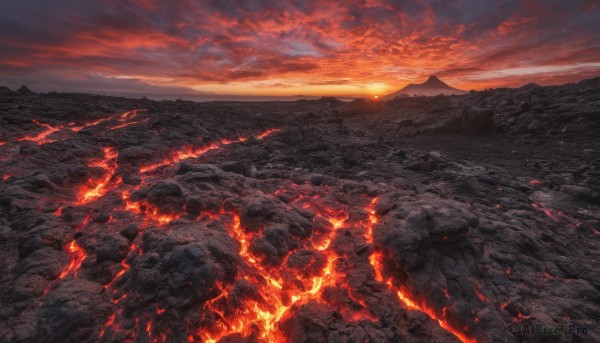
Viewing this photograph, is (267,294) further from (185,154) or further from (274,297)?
(185,154)

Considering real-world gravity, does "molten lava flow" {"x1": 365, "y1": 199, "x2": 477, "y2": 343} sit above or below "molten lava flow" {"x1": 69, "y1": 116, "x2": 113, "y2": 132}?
below

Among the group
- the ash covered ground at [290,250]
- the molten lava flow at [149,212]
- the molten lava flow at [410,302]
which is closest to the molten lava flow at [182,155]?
the ash covered ground at [290,250]

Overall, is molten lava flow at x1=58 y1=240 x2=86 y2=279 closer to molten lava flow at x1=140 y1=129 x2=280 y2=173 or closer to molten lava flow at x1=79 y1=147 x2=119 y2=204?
molten lava flow at x1=79 y1=147 x2=119 y2=204

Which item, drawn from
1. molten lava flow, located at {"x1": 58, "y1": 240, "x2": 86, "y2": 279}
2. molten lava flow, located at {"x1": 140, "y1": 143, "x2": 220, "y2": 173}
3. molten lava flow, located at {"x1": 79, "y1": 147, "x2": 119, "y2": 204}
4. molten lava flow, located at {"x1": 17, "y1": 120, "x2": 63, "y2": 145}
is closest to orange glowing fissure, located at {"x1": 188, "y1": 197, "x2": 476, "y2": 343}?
molten lava flow, located at {"x1": 58, "y1": 240, "x2": 86, "y2": 279}

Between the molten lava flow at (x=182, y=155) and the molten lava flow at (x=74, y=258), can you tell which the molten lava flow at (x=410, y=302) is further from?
the molten lava flow at (x=182, y=155)

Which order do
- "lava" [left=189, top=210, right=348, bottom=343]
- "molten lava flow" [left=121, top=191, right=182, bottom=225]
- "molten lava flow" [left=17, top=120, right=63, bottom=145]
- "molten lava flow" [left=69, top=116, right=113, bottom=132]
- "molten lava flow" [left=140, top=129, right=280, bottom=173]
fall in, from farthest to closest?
"molten lava flow" [left=69, top=116, right=113, bottom=132]
"molten lava flow" [left=17, top=120, right=63, bottom=145]
"molten lava flow" [left=140, top=129, right=280, bottom=173]
"molten lava flow" [left=121, top=191, right=182, bottom=225]
"lava" [left=189, top=210, right=348, bottom=343]

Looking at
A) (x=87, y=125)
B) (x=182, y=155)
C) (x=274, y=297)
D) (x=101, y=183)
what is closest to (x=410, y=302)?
(x=274, y=297)
